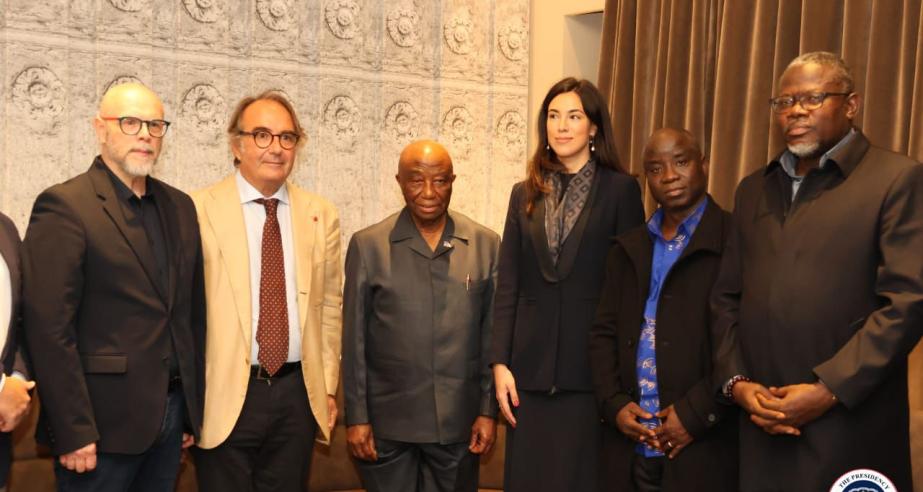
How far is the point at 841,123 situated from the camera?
2906 millimetres

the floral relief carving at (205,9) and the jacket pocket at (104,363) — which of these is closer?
the jacket pocket at (104,363)

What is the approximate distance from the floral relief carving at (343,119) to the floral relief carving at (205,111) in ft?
1.77

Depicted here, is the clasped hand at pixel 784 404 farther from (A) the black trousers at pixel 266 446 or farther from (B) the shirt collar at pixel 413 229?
(A) the black trousers at pixel 266 446

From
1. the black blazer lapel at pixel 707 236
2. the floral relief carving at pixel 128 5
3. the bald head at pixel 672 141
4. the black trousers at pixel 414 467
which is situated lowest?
the black trousers at pixel 414 467

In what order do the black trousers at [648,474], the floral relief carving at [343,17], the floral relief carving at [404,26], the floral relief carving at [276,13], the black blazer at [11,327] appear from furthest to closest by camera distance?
the floral relief carving at [404,26] → the floral relief carving at [343,17] → the floral relief carving at [276,13] → the black trousers at [648,474] → the black blazer at [11,327]

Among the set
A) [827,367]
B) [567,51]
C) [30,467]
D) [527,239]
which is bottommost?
[30,467]

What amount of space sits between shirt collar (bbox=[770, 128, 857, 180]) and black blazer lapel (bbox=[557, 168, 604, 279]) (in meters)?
A: 0.63

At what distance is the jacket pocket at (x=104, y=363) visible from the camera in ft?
9.70

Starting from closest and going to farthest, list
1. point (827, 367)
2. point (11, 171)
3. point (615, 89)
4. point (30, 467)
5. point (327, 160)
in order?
point (827, 367) < point (30, 467) < point (11, 171) < point (327, 160) < point (615, 89)

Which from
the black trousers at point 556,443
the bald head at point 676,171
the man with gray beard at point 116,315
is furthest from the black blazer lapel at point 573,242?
the man with gray beard at point 116,315

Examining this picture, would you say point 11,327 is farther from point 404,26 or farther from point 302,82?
A: point 404,26

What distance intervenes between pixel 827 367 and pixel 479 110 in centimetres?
313

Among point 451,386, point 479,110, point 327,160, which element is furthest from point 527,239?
point 479,110

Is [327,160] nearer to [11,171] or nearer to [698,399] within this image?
[11,171]
